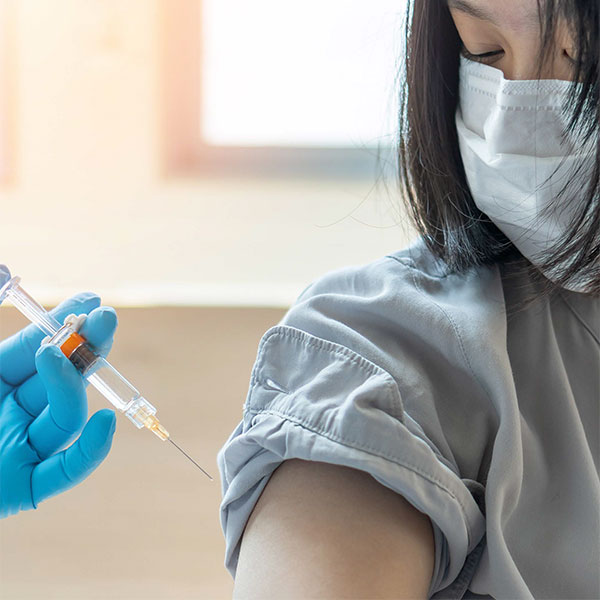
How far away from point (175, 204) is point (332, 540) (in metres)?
1.31

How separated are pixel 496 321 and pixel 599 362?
0.18 metres

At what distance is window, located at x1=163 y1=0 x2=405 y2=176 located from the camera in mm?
1853

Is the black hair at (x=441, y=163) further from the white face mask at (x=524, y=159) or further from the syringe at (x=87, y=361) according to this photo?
the syringe at (x=87, y=361)

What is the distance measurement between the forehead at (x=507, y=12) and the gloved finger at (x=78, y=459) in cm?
66

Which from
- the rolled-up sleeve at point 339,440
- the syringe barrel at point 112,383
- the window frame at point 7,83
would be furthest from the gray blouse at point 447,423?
the window frame at point 7,83

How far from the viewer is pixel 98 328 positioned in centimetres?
96

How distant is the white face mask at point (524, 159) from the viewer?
841 millimetres

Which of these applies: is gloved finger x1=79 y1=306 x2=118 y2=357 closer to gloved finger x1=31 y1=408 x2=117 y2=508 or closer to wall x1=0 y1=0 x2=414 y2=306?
gloved finger x1=31 y1=408 x2=117 y2=508

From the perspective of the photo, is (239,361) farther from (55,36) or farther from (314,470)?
(314,470)

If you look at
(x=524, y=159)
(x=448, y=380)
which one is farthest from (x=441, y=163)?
(x=448, y=380)

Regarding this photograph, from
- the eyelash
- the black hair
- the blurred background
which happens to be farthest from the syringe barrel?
the blurred background

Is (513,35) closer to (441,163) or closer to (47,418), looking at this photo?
(441,163)

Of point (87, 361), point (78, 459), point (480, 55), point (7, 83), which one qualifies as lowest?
point (78, 459)

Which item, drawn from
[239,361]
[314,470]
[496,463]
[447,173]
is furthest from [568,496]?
[239,361]
